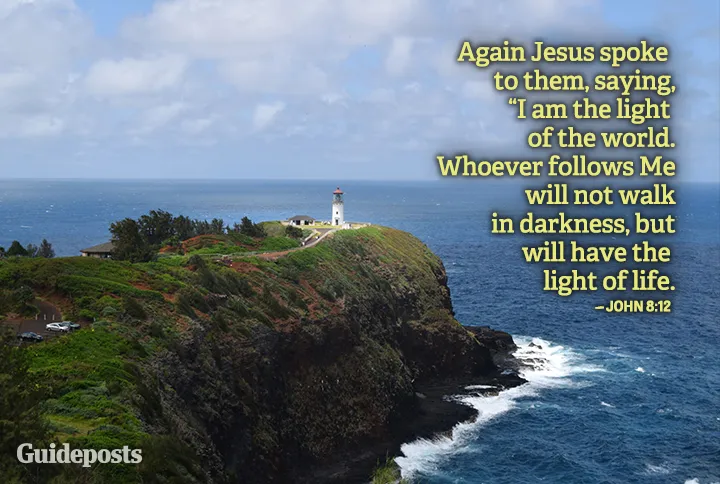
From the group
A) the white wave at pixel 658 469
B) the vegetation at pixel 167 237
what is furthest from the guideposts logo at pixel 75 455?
the white wave at pixel 658 469

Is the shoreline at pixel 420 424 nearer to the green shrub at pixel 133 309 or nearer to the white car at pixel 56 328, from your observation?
the green shrub at pixel 133 309

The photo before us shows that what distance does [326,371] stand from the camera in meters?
57.5

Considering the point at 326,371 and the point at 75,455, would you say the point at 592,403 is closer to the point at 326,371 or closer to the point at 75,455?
the point at 326,371

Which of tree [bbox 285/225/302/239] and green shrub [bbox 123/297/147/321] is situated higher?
tree [bbox 285/225/302/239]

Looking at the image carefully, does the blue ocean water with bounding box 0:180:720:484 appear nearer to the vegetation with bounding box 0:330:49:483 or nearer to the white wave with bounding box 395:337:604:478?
the white wave with bounding box 395:337:604:478

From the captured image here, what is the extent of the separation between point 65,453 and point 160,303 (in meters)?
21.9

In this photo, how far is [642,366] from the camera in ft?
256

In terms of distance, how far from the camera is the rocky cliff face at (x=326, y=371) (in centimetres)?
4259

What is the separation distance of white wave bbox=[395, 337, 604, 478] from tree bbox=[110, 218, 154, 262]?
97.0 feet

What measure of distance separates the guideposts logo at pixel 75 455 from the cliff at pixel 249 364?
1.39ft

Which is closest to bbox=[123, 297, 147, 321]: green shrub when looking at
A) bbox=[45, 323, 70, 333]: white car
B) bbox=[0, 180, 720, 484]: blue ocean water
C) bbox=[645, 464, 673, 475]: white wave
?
bbox=[45, 323, 70, 333]: white car

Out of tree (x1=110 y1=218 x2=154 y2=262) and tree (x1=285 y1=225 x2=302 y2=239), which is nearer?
tree (x1=110 y1=218 x2=154 y2=262)

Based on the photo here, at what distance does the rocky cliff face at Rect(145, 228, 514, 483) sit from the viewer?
42594 millimetres

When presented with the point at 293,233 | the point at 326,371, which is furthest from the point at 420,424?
the point at 293,233
